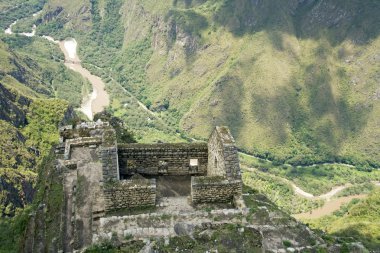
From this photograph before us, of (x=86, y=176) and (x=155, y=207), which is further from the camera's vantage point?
(x=86, y=176)

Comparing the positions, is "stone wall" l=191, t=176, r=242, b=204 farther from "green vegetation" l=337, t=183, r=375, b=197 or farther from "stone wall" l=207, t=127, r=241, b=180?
"green vegetation" l=337, t=183, r=375, b=197

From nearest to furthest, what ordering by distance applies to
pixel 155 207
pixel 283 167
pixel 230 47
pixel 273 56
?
pixel 155 207
pixel 283 167
pixel 273 56
pixel 230 47

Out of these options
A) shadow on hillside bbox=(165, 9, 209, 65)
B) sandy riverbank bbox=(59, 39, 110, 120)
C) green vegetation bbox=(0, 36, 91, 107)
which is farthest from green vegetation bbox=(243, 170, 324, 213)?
shadow on hillside bbox=(165, 9, 209, 65)

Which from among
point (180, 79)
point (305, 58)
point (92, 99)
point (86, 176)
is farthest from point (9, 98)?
point (305, 58)

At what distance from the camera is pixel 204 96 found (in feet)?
485

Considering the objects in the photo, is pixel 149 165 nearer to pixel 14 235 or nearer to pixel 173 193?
pixel 173 193

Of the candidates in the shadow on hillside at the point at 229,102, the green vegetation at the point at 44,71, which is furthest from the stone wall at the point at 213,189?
the shadow on hillside at the point at 229,102

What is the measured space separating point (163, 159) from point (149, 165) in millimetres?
699

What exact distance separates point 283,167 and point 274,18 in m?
73.7

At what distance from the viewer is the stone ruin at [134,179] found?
13180 mm

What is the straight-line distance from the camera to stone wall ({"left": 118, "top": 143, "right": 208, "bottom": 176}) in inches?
682

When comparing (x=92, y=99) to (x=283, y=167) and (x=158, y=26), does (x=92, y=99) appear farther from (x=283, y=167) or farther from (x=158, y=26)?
(x=283, y=167)

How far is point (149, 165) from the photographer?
57.8ft

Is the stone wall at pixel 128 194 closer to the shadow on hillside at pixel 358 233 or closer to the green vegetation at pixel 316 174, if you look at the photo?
the shadow on hillside at pixel 358 233
